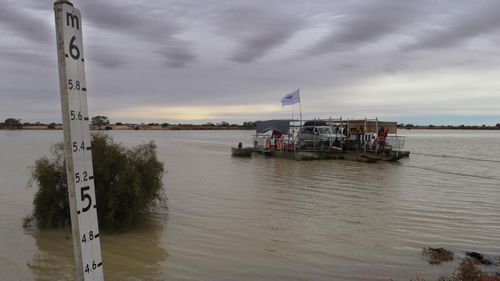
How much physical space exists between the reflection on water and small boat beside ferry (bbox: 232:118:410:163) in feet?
82.1

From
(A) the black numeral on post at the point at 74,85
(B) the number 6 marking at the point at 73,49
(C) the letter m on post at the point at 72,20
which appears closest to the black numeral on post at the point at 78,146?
(A) the black numeral on post at the point at 74,85

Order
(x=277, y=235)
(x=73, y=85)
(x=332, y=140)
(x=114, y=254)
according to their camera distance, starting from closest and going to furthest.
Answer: (x=73, y=85), (x=114, y=254), (x=277, y=235), (x=332, y=140)

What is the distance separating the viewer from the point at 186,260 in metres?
8.36

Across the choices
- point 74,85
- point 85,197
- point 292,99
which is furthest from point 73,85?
point 292,99

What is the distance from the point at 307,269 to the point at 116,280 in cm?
326

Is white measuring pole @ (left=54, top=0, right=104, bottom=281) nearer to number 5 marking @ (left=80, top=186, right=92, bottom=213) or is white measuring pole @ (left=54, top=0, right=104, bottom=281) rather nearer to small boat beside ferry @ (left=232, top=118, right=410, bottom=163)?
number 5 marking @ (left=80, top=186, right=92, bottom=213)

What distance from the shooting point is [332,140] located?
122ft

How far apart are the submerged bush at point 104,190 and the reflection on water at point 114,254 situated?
369mm

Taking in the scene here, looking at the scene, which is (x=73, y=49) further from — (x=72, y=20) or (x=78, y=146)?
(x=78, y=146)

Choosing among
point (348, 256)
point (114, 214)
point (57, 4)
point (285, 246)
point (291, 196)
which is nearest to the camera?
point (57, 4)

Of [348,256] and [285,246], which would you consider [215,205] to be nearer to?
[285,246]

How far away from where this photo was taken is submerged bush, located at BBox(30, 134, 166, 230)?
406 inches

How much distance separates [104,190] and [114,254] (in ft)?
7.38

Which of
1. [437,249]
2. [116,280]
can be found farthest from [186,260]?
[437,249]
